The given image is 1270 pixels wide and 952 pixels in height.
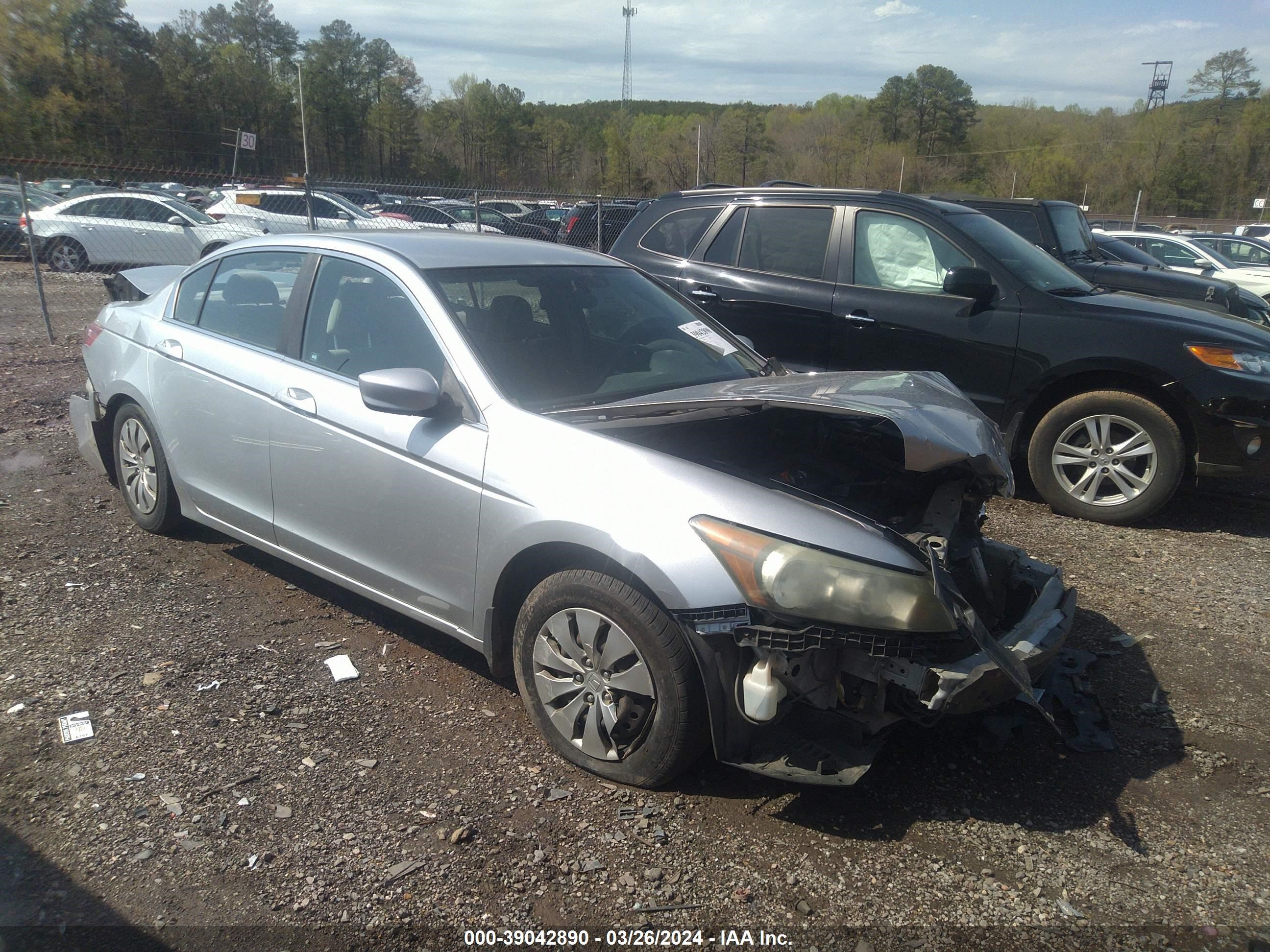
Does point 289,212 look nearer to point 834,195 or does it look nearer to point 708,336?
point 834,195

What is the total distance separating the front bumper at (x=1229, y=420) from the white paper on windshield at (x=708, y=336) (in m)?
3.13

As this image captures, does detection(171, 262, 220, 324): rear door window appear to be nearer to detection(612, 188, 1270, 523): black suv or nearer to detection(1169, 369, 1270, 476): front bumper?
detection(612, 188, 1270, 523): black suv

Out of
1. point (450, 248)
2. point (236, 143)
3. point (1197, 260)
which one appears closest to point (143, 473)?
point (450, 248)

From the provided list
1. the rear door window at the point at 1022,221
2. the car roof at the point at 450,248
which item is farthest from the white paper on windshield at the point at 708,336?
the rear door window at the point at 1022,221

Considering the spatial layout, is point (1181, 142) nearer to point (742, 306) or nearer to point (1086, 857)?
point (742, 306)

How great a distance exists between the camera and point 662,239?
727 centimetres

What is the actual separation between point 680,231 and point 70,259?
52.2ft

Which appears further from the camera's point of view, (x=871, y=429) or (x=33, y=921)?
(x=871, y=429)

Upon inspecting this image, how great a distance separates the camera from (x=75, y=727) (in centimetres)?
323

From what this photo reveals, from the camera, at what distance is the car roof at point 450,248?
12.6ft

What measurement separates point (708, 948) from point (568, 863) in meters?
0.49

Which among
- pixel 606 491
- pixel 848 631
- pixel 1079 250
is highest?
pixel 1079 250

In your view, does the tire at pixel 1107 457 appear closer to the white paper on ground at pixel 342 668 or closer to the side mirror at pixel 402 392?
the side mirror at pixel 402 392

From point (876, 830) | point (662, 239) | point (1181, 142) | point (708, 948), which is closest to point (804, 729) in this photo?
point (876, 830)
